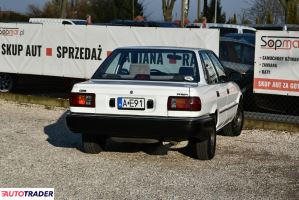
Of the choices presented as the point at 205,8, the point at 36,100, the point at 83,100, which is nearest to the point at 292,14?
the point at 36,100

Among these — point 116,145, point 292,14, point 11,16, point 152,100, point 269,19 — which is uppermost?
point 292,14

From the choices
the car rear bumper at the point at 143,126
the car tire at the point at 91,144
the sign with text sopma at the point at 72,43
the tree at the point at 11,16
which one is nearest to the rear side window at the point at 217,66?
the car rear bumper at the point at 143,126

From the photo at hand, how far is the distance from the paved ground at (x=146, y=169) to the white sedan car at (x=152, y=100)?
38 cm

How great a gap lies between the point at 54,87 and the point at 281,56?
700 cm

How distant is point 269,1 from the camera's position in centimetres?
4450

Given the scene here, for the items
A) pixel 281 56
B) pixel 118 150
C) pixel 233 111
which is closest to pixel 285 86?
pixel 281 56

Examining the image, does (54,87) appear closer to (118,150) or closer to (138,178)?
(118,150)

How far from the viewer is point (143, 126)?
295 inches

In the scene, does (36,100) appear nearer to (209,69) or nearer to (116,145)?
(116,145)

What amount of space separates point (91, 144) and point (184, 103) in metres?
1.62

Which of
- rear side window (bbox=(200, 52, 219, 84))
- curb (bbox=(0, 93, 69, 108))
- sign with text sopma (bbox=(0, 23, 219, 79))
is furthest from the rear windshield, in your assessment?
curb (bbox=(0, 93, 69, 108))

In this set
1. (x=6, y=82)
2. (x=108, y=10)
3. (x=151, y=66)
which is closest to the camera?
(x=151, y=66)

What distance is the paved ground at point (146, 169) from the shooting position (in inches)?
258

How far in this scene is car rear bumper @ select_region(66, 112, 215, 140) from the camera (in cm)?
742
